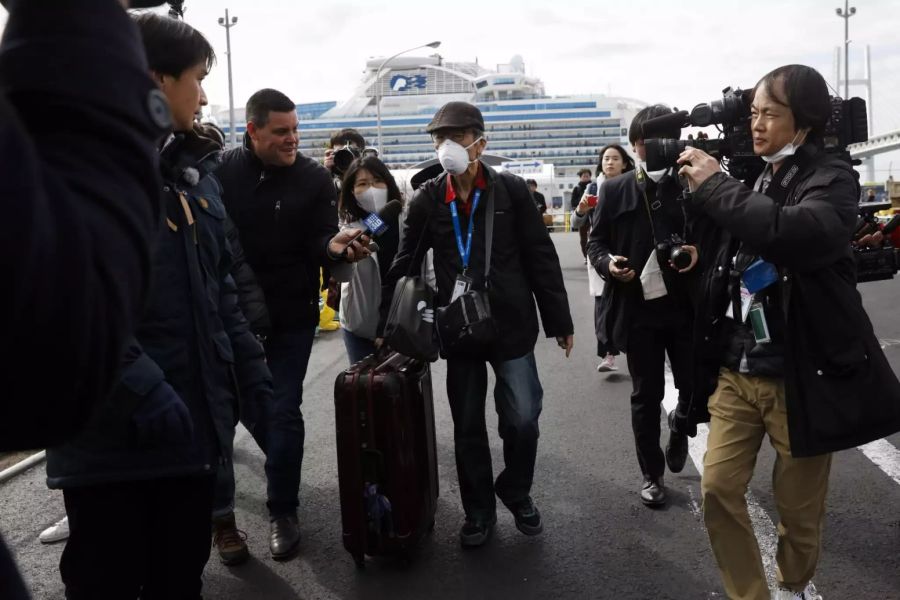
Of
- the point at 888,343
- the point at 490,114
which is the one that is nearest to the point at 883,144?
the point at 490,114

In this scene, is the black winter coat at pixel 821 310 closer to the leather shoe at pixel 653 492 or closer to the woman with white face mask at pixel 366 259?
the leather shoe at pixel 653 492

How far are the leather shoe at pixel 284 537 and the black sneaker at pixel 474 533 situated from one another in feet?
→ 2.57

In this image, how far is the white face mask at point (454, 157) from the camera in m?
3.80

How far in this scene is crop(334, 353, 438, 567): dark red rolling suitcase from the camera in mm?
3439

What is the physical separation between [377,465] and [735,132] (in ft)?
6.58

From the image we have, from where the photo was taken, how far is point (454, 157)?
3.79 m

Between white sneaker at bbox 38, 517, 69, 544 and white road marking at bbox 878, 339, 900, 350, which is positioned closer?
white sneaker at bbox 38, 517, 69, 544

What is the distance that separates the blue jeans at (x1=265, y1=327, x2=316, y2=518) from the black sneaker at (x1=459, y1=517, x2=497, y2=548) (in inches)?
33.0

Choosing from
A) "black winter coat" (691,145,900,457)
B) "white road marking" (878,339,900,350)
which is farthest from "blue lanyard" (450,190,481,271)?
"white road marking" (878,339,900,350)

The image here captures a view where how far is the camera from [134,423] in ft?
6.68

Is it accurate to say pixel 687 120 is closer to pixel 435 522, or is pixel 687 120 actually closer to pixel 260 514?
pixel 435 522

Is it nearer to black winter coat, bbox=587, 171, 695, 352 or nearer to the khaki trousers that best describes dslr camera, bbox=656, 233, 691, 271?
black winter coat, bbox=587, 171, 695, 352

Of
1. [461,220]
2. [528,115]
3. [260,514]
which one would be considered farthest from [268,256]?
[528,115]

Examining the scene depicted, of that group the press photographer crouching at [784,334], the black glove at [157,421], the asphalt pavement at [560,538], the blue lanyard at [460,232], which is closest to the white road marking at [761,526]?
the asphalt pavement at [560,538]
